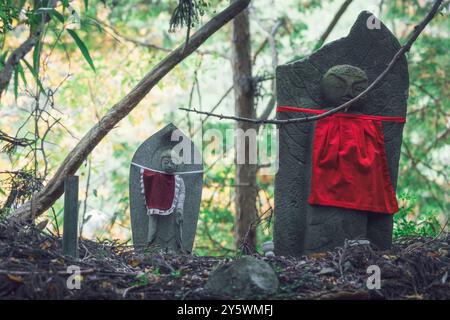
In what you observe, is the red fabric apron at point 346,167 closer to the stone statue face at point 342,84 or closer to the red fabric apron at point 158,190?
the stone statue face at point 342,84

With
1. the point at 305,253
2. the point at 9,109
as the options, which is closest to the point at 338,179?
the point at 305,253

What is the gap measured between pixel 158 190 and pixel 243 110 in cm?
298

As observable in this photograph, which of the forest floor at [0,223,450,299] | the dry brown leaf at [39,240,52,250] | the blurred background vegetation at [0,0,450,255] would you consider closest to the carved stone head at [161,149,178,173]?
the forest floor at [0,223,450,299]

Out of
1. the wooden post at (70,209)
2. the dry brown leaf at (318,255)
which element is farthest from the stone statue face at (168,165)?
the wooden post at (70,209)

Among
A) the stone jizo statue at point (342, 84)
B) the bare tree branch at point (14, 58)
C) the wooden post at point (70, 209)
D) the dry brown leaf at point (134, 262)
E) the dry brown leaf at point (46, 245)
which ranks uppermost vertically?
the bare tree branch at point (14, 58)

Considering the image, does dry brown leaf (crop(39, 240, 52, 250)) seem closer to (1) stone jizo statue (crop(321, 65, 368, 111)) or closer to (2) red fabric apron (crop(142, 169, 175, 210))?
(2) red fabric apron (crop(142, 169, 175, 210))

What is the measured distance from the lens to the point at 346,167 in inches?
214

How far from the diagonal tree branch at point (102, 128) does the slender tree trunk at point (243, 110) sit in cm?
283

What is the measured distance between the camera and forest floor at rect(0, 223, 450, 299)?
380cm

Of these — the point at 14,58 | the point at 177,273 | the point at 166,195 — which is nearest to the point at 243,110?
the point at 166,195

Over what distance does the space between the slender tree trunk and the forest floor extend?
3.82 meters

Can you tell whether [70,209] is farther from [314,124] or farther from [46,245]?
[314,124]

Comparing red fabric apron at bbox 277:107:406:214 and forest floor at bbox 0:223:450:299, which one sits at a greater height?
red fabric apron at bbox 277:107:406:214

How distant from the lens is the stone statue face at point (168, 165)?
6203 millimetres
